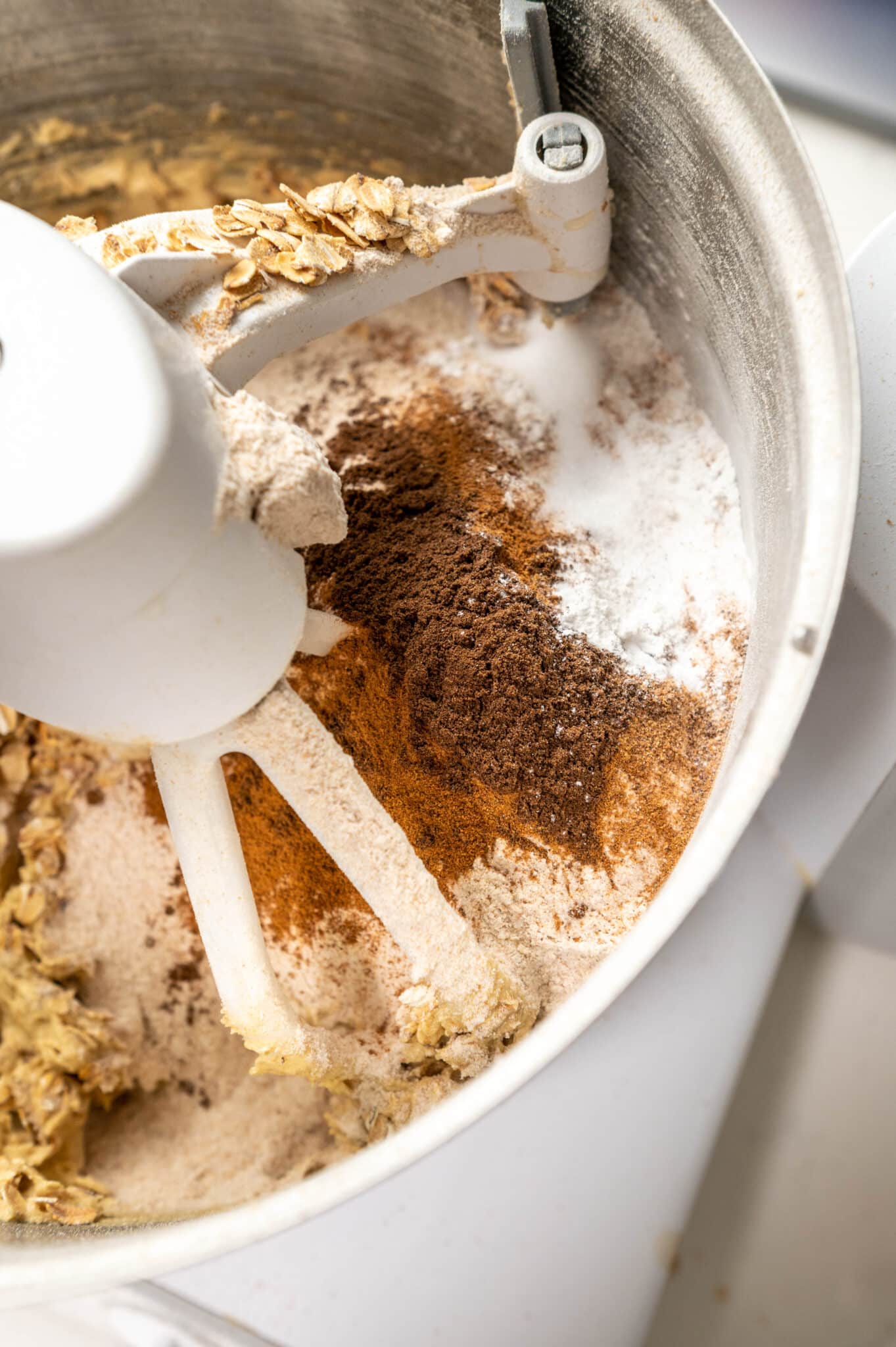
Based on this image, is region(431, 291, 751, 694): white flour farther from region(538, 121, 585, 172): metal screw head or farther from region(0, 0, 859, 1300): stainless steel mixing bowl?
region(538, 121, 585, 172): metal screw head

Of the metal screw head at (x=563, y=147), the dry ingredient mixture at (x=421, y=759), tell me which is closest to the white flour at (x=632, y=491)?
the dry ingredient mixture at (x=421, y=759)

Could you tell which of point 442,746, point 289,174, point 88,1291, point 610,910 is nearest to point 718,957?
point 610,910

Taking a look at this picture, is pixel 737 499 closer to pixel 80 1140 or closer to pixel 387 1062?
pixel 387 1062

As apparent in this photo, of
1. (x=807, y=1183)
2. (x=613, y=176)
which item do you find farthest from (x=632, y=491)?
(x=807, y=1183)

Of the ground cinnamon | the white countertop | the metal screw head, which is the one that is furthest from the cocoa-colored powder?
the white countertop

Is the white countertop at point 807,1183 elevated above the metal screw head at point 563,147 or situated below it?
below

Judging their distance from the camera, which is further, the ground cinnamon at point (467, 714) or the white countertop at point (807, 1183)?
the white countertop at point (807, 1183)

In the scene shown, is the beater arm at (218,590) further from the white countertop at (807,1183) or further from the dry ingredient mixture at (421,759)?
the white countertop at (807,1183)
